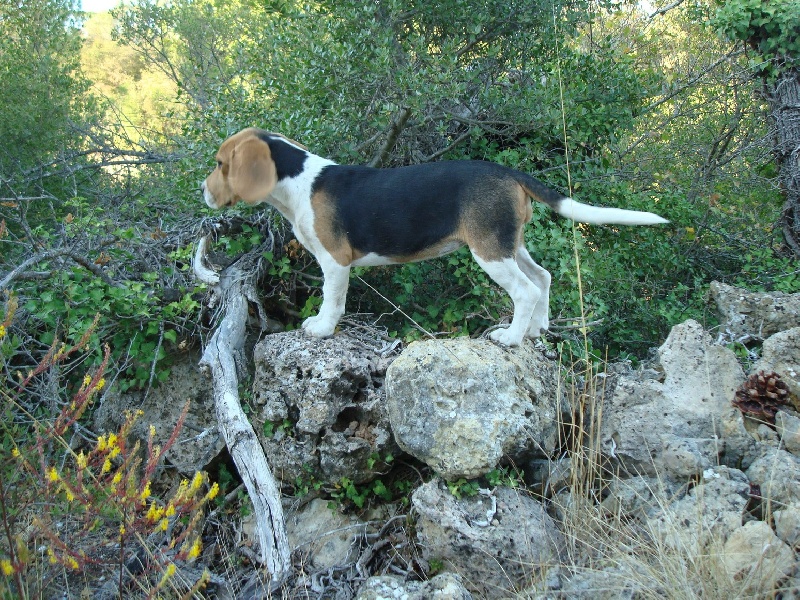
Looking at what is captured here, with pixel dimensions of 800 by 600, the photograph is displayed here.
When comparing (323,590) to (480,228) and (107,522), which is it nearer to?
(107,522)

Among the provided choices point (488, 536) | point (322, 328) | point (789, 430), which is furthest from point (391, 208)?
point (789, 430)

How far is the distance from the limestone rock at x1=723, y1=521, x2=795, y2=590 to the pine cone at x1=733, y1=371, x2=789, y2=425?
965 millimetres

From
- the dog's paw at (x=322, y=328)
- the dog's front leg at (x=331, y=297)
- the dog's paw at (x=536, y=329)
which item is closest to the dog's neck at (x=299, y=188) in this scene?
the dog's front leg at (x=331, y=297)

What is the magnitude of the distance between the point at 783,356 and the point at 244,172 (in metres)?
3.39

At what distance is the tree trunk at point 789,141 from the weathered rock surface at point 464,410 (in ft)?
15.0

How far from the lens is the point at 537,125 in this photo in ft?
19.6

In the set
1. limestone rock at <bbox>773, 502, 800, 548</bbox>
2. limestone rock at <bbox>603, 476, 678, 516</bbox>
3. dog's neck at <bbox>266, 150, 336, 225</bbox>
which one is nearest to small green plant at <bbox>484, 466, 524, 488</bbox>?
limestone rock at <bbox>603, 476, 678, 516</bbox>

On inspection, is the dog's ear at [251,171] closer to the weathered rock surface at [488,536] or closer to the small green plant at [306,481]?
the small green plant at [306,481]

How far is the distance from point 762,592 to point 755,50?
6380 mm

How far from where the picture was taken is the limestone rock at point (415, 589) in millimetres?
3084

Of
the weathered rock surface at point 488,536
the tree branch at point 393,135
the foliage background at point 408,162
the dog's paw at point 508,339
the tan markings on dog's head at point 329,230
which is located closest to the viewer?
the weathered rock surface at point 488,536

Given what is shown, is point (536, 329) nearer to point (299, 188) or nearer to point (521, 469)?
point (521, 469)

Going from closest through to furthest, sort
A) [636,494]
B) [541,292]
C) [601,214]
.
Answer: [636,494]
[601,214]
[541,292]

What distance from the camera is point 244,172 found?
4.36m
